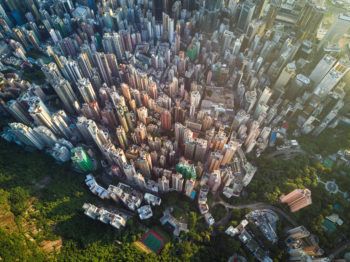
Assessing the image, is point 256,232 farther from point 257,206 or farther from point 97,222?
point 97,222

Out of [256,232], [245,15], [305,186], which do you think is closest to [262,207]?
[256,232]

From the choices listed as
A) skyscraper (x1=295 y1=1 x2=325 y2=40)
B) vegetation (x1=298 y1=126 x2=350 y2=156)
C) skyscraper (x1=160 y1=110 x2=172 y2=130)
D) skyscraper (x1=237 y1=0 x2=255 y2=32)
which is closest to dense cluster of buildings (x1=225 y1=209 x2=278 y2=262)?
vegetation (x1=298 y1=126 x2=350 y2=156)

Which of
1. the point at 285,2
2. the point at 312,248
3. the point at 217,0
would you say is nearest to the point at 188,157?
the point at 312,248

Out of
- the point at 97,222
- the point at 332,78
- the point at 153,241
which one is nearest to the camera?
the point at 153,241

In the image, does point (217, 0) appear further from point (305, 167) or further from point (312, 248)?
point (312, 248)

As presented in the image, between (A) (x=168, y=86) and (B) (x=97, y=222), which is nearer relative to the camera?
(B) (x=97, y=222)

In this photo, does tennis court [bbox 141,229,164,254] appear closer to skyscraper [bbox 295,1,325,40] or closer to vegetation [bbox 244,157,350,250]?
vegetation [bbox 244,157,350,250]

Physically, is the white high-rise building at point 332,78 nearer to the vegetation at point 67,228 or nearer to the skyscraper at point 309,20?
the skyscraper at point 309,20

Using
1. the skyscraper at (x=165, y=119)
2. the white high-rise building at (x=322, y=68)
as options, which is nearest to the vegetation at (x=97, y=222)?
the skyscraper at (x=165, y=119)
